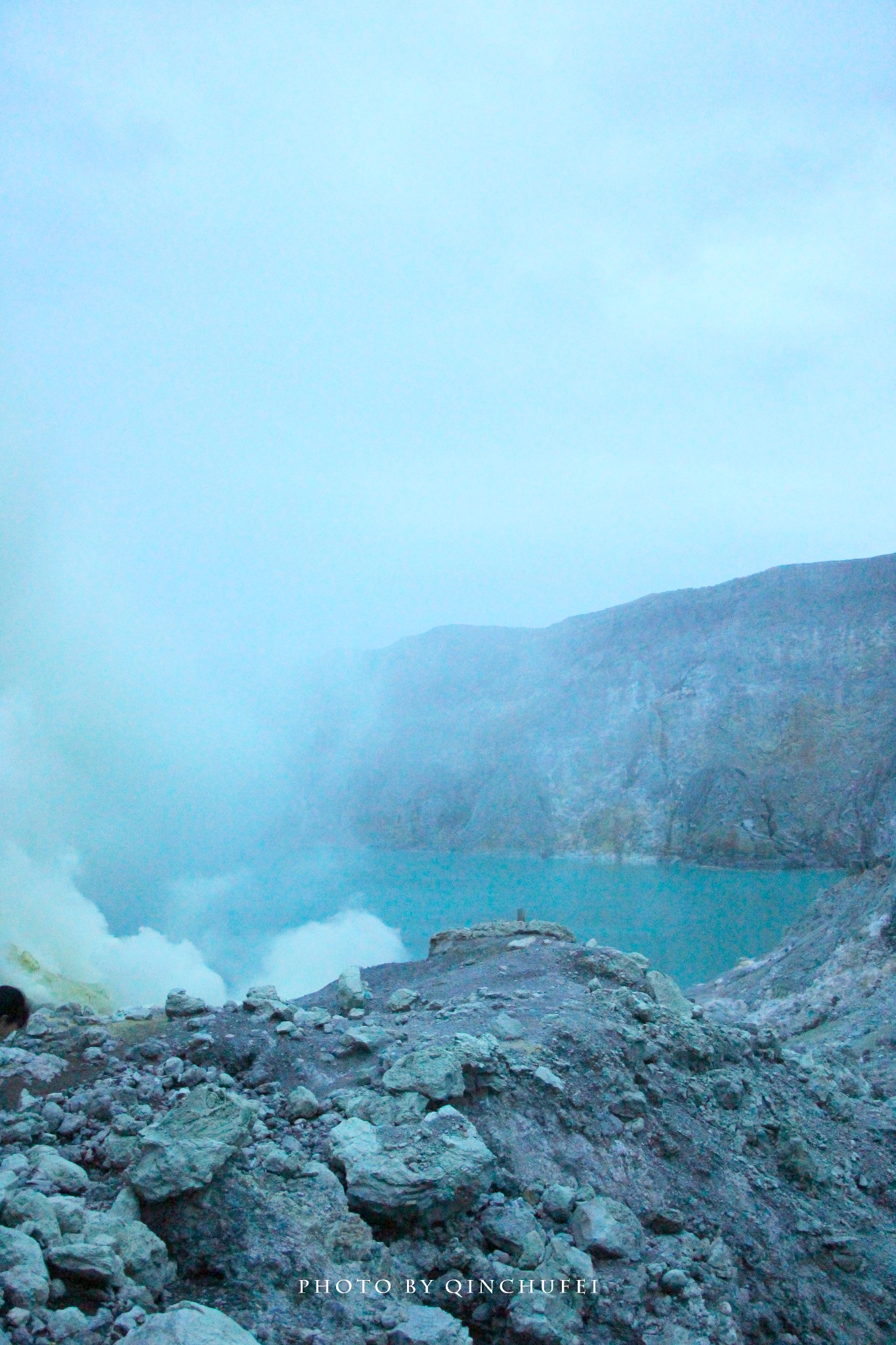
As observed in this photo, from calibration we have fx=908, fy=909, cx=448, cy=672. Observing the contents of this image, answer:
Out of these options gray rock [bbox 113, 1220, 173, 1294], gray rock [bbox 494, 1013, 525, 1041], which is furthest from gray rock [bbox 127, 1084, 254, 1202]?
gray rock [bbox 494, 1013, 525, 1041]

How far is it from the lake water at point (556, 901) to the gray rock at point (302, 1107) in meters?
18.9

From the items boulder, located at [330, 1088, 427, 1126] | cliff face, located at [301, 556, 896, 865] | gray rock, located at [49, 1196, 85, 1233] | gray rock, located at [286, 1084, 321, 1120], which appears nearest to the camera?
gray rock, located at [49, 1196, 85, 1233]

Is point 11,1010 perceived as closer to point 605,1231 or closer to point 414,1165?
point 414,1165

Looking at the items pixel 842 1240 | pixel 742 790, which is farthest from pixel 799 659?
pixel 842 1240

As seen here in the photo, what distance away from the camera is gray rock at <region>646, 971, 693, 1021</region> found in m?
8.05

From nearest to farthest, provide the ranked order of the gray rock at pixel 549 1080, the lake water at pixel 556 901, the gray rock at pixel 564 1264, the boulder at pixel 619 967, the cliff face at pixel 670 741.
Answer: the gray rock at pixel 564 1264, the gray rock at pixel 549 1080, the boulder at pixel 619 967, the lake water at pixel 556 901, the cliff face at pixel 670 741

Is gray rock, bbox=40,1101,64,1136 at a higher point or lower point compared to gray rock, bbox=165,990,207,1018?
lower

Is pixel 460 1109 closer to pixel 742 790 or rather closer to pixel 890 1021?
pixel 890 1021

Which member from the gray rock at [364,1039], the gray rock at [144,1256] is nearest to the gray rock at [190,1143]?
the gray rock at [144,1256]

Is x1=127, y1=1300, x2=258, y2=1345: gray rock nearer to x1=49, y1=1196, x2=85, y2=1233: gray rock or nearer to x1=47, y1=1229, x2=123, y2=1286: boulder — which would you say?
x1=47, y1=1229, x2=123, y2=1286: boulder

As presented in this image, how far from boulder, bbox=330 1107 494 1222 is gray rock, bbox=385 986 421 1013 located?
8.62 ft

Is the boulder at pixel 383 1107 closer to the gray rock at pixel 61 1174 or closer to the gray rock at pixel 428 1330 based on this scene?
the gray rock at pixel 428 1330

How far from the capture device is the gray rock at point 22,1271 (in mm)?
3285

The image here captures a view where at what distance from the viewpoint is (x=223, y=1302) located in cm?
382
